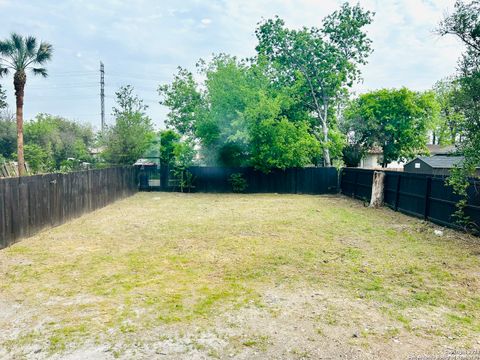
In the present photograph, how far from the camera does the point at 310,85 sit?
1869cm

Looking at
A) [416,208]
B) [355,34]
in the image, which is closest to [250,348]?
[416,208]

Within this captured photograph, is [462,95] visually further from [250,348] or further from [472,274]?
[250,348]

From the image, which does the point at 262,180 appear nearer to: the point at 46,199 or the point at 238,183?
the point at 238,183

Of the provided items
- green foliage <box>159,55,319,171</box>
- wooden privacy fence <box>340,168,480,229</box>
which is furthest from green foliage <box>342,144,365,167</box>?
wooden privacy fence <box>340,168,480,229</box>

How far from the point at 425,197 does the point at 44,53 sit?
696 inches

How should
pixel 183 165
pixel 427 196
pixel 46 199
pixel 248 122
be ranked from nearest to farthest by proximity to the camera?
pixel 46 199 < pixel 427 196 < pixel 248 122 < pixel 183 165

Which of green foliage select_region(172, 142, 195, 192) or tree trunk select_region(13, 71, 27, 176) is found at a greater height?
tree trunk select_region(13, 71, 27, 176)

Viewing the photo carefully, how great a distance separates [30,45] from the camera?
52.6 feet

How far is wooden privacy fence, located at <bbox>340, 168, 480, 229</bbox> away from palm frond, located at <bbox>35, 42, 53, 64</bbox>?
16.0 metres

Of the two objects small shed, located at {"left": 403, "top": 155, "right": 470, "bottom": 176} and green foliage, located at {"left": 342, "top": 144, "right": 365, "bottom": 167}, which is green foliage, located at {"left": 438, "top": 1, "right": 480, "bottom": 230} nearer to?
small shed, located at {"left": 403, "top": 155, "right": 470, "bottom": 176}

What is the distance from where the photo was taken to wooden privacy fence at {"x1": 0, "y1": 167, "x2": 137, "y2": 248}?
6.13 metres

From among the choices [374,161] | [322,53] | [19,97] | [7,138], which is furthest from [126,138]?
[374,161]

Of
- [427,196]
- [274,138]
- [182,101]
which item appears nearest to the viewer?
[427,196]

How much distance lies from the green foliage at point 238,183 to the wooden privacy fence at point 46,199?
6.27m
